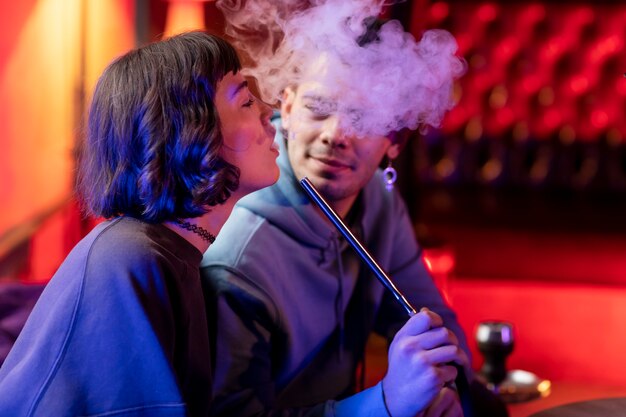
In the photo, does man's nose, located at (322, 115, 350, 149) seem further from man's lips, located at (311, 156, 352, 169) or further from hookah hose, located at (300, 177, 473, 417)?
hookah hose, located at (300, 177, 473, 417)

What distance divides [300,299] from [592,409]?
59cm

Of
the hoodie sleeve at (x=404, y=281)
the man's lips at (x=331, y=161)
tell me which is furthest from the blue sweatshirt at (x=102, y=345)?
the hoodie sleeve at (x=404, y=281)

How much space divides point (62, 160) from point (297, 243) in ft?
5.62

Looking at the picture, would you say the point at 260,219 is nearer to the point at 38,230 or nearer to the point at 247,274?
the point at 247,274

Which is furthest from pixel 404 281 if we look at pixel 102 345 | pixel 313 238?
pixel 102 345

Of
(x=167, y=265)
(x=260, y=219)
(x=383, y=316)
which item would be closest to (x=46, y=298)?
(x=167, y=265)

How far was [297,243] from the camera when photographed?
1.71 m

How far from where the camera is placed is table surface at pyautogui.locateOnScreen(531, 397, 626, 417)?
58.1 inches

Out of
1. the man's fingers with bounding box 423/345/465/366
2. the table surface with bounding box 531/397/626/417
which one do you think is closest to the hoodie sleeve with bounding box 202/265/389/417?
the man's fingers with bounding box 423/345/465/366

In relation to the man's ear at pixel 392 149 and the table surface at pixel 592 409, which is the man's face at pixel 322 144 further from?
the table surface at pixel 592 409

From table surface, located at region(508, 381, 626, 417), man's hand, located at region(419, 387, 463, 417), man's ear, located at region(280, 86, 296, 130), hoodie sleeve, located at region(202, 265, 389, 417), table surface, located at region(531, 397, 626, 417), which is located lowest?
table surface, located at region(508, 381, 626, 417)

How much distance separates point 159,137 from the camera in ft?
4.11

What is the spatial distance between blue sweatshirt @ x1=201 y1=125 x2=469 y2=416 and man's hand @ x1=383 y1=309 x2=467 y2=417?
0.25 feet

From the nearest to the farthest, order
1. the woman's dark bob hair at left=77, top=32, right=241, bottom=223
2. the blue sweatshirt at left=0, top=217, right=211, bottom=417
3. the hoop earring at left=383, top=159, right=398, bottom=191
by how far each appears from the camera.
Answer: the blue sweatshirt at left=0, top=217, right=211, bottom=417 → the woman's dark bob hair at left=77, top=32, right=241, bottom=223 → the hoop earring at left=383, top=159, right=398, bottom=191
